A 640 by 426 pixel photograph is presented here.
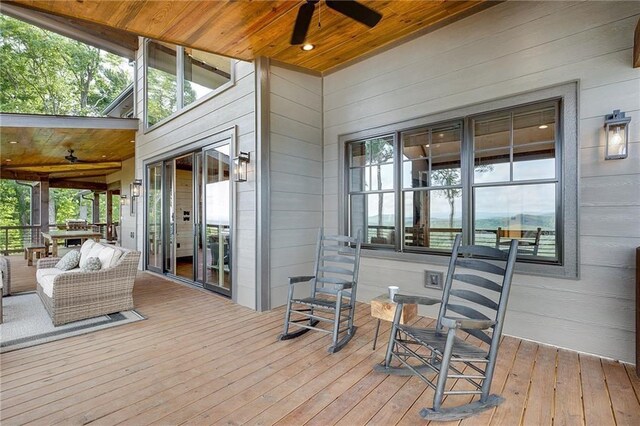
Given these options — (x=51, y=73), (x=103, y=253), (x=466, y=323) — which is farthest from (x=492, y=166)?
(x=51, y=73)

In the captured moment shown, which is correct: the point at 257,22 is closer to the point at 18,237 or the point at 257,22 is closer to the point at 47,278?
the point at 47,278

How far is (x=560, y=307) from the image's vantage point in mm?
2906

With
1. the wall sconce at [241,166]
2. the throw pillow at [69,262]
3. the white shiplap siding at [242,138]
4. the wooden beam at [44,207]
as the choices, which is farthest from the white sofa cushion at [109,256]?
the wooden beam at [44,207]

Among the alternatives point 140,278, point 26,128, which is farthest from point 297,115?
point 26,128

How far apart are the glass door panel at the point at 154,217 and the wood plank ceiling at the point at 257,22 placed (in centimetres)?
363

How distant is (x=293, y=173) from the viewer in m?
4.37

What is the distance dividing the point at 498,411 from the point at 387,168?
3010mm

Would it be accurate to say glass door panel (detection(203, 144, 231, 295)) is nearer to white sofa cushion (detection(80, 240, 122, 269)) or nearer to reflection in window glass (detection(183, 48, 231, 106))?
reflection in window glass (detection(183, 48, 231, 106))

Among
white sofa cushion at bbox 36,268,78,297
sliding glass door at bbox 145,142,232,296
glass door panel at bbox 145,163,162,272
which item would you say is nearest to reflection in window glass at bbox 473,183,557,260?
sliding glass door at bbox 145,142,232,296

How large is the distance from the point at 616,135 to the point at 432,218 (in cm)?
185

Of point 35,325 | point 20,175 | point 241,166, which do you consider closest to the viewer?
point 35,325

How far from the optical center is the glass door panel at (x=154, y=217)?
6316 mm

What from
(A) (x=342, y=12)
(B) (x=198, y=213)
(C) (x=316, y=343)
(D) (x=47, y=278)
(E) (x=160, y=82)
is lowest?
(C) (x=316, y=343)

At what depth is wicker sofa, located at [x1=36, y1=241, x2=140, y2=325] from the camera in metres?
3.36
